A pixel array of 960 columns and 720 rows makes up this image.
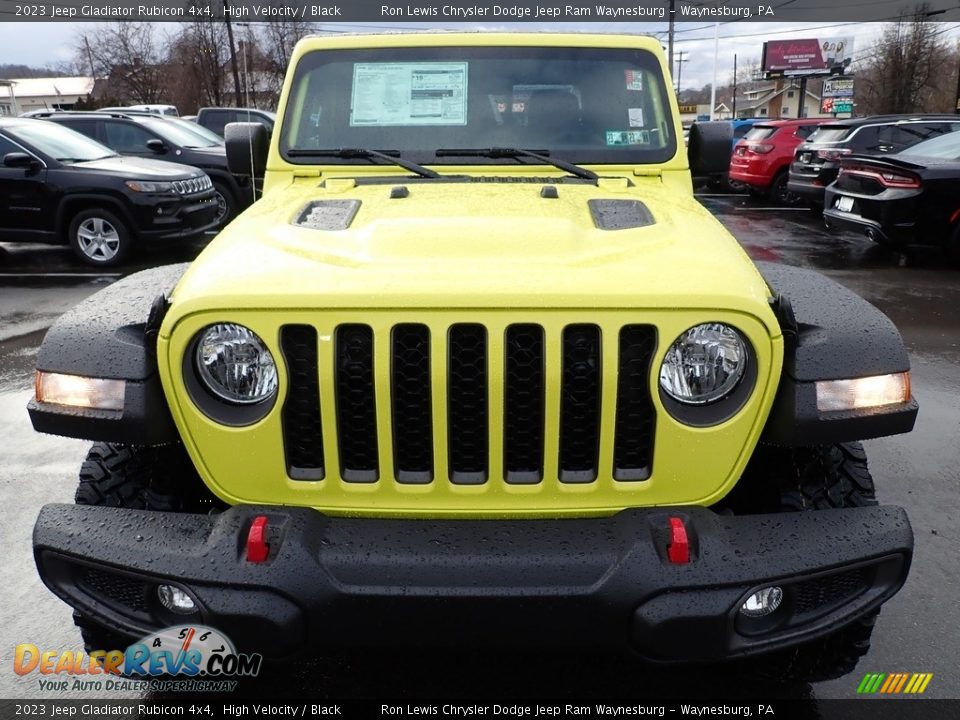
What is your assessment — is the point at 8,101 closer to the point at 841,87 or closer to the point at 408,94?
the point at 841,87

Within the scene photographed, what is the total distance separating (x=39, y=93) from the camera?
6719cm

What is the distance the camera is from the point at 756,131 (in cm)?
1516

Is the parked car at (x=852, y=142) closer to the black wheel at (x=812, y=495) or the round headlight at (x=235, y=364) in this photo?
the black wheel at (x=812, y=495)

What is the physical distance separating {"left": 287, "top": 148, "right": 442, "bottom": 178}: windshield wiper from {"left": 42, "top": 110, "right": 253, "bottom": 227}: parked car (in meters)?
8.46

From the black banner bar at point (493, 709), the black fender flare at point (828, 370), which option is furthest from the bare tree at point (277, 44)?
the black fender flare at point (828, 370)

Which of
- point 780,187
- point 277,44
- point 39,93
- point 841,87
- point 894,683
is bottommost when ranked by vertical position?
point 894,683

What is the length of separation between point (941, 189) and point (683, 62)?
64.6m

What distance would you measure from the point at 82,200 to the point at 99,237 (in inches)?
17.0

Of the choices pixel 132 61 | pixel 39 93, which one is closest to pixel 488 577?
pixel 132 61

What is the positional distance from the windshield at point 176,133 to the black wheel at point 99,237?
2.89m

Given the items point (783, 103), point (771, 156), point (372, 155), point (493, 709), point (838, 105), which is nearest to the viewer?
point (493, 709)

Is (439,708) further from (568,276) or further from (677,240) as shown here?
(677,240)

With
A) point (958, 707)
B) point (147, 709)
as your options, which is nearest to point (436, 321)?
point (147, 709)

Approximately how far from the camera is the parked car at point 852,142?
12.1 metres
